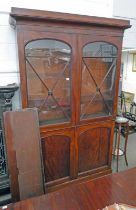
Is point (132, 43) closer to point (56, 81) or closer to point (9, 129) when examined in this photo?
point (56, 81)

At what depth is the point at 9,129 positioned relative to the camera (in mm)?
1632

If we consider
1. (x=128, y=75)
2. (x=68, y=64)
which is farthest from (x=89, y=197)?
(x=128, y=75)

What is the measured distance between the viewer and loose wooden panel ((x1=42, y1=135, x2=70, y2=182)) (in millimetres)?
1993

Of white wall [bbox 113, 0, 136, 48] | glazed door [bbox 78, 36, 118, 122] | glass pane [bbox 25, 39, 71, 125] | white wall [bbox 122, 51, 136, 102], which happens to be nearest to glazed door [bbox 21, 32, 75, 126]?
glass pane [bbox 25, 39, 71, 125]

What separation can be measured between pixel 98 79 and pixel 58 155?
3.31 feet

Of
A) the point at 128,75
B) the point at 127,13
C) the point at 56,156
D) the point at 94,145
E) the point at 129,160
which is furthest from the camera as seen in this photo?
the point at 128,75

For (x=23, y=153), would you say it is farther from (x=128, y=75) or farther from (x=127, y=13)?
(x=128, y=75)

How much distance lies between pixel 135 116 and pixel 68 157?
9.92 feet

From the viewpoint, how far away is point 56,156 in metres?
2.06

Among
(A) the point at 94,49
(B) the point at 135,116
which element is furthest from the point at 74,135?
(B) the point at 135,116

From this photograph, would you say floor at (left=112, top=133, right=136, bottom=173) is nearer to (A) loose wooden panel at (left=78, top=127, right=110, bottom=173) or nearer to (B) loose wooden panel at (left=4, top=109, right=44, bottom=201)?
(A) loose wooden panel at (left=78, top=127, right=110, bottom=173)

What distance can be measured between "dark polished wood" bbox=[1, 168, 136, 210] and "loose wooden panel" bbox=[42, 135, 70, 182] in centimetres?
82

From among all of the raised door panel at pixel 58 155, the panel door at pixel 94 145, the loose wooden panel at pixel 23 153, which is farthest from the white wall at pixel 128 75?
the loose wooden panel at pixel 23 153

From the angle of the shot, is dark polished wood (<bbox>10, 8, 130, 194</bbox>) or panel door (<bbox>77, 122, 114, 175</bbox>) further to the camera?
panel door (<bbox>77, 122, 114, 175</bbox>)
